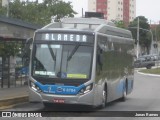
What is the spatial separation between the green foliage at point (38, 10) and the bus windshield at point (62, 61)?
33.0 metres

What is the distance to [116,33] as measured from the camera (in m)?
21.9

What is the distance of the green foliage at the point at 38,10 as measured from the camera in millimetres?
55275

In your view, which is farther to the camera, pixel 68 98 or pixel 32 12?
pixel 32 12

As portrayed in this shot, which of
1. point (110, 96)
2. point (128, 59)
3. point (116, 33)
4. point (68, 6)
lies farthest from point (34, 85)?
point (68, 6)

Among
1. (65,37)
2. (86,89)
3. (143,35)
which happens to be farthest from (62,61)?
(143,35)

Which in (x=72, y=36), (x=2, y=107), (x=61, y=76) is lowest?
(x=2, y=107)

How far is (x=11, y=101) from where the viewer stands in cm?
1980

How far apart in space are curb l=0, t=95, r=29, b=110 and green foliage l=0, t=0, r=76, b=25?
97.0 feet

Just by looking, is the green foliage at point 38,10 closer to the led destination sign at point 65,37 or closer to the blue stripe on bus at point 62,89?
the led destination sign at point 65,37

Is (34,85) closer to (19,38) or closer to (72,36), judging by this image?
(72,36)

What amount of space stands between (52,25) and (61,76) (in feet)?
8.87

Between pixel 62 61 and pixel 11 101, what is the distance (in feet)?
11.8

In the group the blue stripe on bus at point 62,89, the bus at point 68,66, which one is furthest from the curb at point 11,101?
the blue stripe on bus at point 62,89

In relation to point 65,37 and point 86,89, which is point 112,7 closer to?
point 65,37
